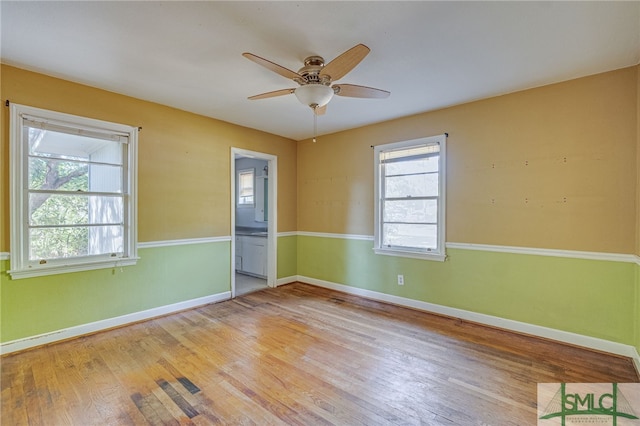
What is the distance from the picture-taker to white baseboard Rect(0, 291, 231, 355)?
2.58 m

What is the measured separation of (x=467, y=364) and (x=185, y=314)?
3.10 metres

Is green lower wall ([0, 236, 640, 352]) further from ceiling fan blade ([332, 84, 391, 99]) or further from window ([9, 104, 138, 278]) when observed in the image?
ceiling fan blade ([332, 84, 391, 99])

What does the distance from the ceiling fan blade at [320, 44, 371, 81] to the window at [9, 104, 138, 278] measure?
2426 millimetres

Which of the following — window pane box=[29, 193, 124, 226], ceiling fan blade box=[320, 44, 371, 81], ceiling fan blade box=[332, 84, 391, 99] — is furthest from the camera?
window pane box=[29, 193, 124, 226]

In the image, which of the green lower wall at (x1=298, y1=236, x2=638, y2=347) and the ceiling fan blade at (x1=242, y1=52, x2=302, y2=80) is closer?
the ceiling fan blade at (x1=242, y1=52, x2=302, y2=80)

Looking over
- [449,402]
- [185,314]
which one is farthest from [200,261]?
[449,402]

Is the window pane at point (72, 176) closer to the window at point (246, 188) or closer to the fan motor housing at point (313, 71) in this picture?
the fan motor housing at point (313, 71)

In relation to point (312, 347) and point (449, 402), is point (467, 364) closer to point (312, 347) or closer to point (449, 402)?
point (449, 402)

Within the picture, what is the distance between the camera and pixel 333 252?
4.65m

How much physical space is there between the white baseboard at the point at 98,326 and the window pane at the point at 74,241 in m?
0.73

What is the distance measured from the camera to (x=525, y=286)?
118 inches

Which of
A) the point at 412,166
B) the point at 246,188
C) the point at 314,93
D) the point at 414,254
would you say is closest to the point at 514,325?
the point at 414,254

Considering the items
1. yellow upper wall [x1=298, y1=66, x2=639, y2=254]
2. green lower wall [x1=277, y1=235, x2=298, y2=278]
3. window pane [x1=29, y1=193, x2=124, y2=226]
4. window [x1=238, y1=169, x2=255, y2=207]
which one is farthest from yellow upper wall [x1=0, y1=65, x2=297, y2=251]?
yellow upper wall [x1=298, y1=66, x2=639, y2=254]

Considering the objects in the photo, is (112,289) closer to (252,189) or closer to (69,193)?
(69,193)
